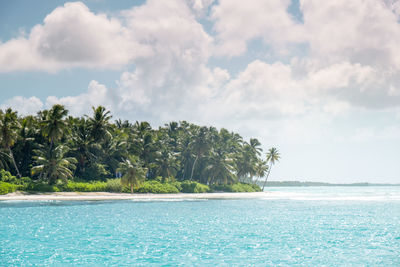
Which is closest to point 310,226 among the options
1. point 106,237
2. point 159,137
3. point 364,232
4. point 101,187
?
point 364,232

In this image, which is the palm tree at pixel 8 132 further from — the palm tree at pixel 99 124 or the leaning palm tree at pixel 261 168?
the leaning palm tree at pixel 261 168

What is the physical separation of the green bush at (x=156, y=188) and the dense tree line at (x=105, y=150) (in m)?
2.91

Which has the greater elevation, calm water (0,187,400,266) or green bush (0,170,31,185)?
green bush (0,170,31,185)

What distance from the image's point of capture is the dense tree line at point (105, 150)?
5294 centimetres

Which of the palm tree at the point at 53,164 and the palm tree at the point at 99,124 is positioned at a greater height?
the palm tree at the point at 99,124

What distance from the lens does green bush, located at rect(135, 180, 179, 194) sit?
61522 mm

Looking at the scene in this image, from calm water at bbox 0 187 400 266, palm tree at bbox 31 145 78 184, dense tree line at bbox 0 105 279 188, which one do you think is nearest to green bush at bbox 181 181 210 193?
dense tree line at bbox 0 105 279 188

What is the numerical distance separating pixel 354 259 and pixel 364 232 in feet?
27.9

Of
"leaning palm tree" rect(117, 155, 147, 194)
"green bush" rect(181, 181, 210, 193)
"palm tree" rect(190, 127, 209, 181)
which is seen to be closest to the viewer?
"leaning palm tree" rect(117, 155, 147, 194)

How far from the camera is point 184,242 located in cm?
1812

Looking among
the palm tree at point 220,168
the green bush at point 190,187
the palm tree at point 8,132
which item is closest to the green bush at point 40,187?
the palm tree at point 8,132

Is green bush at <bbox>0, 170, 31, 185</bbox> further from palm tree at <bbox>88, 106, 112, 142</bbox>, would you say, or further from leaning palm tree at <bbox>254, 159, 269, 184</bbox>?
leaning palm tree at <bbox>254, 159, 269, 184</bbox>

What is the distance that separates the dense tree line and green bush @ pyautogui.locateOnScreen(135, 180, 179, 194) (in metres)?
2.91

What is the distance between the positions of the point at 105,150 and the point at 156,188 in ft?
37.0
